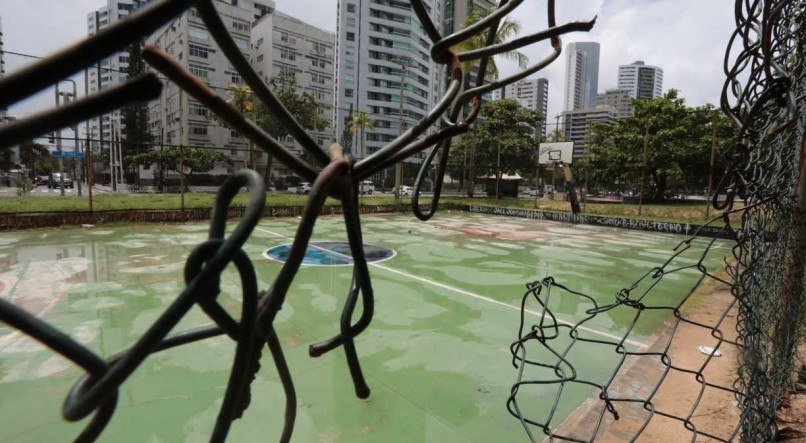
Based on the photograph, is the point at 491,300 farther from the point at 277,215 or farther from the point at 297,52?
the point at 297,52

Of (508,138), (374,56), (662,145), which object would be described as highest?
(374,56)

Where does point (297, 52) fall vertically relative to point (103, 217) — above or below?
above

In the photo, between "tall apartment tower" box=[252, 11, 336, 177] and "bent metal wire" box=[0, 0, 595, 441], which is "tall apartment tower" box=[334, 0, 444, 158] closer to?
"tall apartment tower" box=[252, 11, 336, 177]

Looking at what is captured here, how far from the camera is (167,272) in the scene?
237 inches

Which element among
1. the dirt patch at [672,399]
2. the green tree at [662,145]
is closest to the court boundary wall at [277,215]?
the dirt patch at [672,399]

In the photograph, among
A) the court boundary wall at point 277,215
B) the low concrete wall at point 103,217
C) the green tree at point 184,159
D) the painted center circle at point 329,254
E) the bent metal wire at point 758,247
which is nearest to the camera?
the bent metal wire at point 758,247

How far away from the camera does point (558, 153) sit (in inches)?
779

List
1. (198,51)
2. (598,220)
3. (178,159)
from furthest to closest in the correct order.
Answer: (198,51) → (178,159) → (598,220)

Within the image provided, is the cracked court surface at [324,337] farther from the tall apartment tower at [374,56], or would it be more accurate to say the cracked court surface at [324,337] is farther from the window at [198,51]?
the tall apartment tower at [374,56]

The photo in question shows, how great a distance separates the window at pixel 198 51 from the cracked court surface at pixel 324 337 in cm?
4041

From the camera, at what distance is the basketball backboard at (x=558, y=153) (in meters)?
19.4

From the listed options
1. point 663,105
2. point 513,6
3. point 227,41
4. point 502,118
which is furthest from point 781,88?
point 502,118

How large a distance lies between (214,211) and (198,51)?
5068 centimetres

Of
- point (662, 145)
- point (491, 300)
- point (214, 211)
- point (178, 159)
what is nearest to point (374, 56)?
point (178, 159)
